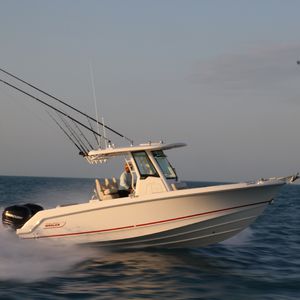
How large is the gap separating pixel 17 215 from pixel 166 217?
11.7 ft

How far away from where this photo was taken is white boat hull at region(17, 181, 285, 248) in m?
10.4

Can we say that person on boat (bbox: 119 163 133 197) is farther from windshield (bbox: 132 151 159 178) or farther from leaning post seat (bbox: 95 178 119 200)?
windshield (bbox: 132 151 159 178)

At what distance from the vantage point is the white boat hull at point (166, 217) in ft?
34.1

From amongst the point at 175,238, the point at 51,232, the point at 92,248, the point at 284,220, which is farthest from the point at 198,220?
the point at 284,220

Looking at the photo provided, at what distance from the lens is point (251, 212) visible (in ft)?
35.3

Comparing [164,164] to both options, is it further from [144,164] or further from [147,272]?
[147,272]

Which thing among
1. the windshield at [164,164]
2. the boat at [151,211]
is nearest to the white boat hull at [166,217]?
the boat at [151,211]

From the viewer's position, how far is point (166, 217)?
34.7 feet

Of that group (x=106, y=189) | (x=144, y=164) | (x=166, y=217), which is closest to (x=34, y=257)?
(x=106, y=189)

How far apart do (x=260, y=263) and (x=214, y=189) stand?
192 centimetres

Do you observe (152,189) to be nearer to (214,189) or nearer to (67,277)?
(214,189)

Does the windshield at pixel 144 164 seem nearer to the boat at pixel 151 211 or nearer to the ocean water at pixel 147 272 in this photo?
the boat at pixel 151 211

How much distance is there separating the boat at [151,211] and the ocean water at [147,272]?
1.17 feet

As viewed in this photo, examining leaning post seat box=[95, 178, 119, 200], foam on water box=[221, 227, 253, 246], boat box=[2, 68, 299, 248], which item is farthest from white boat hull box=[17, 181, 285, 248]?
foam on water box=[221, 227, 253, 246]
